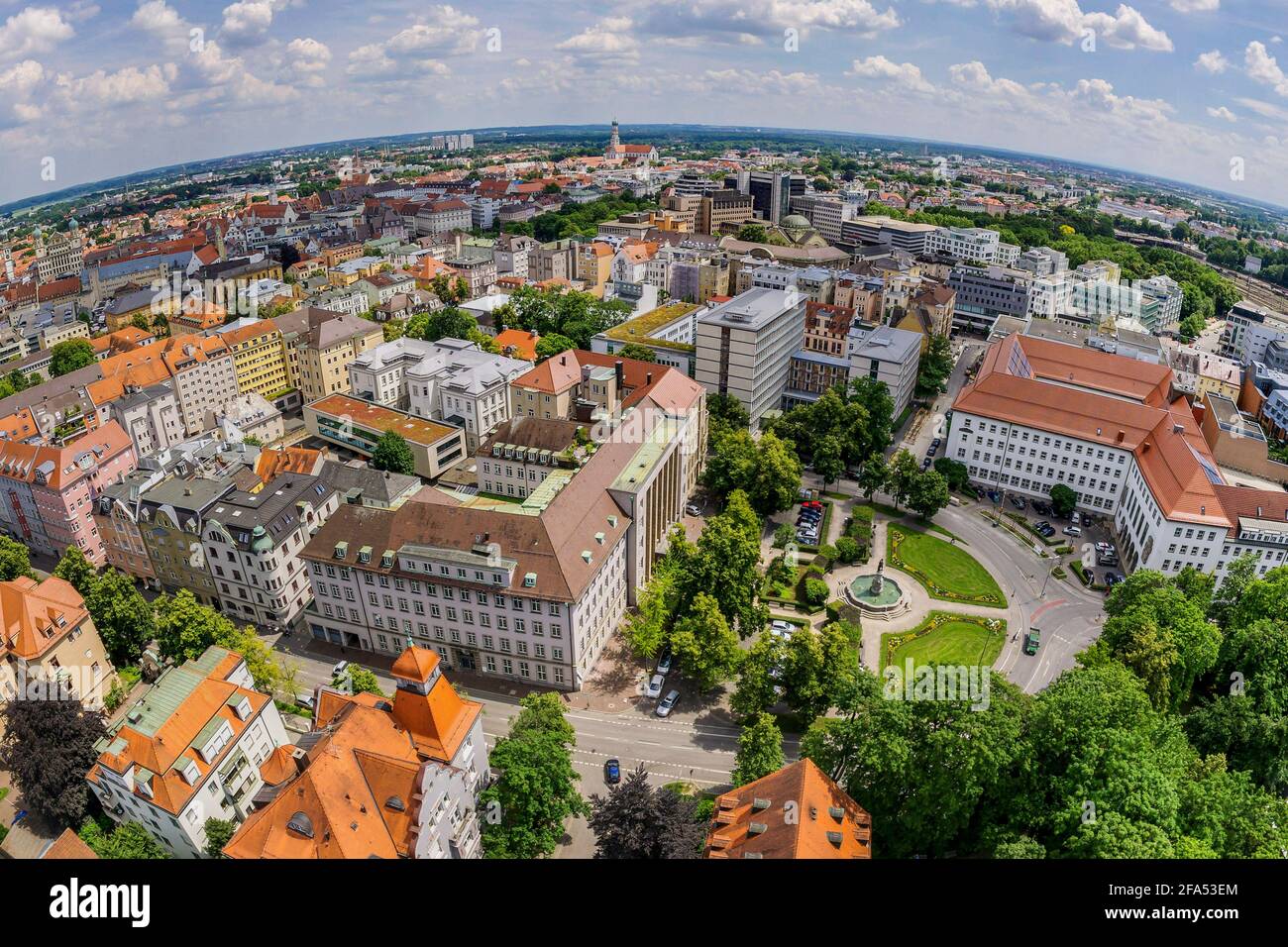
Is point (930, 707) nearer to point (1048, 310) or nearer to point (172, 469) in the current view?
point (172, 469)

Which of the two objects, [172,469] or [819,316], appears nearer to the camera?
[172,469]

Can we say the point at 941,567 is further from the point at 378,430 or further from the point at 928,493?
the point at 378,430

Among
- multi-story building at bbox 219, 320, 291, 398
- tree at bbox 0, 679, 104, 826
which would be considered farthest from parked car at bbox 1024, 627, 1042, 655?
multi-story building at bbox 219, 320, 291, 398

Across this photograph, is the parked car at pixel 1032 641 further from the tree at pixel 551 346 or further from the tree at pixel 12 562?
the tree at pixel 12 562

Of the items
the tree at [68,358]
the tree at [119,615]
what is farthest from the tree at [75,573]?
the tree at [68,358]

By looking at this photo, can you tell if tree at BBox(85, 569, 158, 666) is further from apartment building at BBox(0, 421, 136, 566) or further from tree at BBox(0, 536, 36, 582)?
apartment building at BBox(0, 421, 136, 566)
